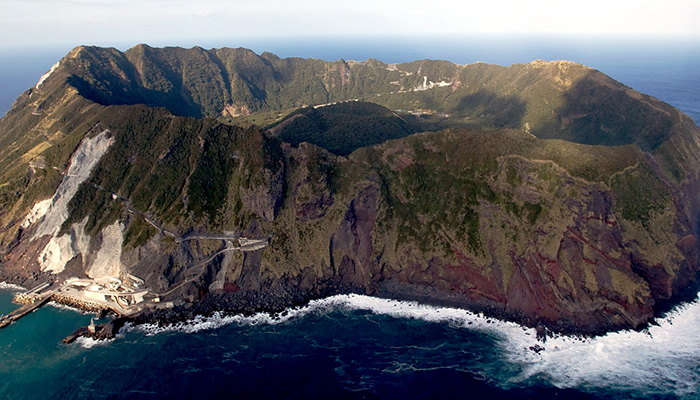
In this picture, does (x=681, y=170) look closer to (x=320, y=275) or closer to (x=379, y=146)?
(x=379, y=146)

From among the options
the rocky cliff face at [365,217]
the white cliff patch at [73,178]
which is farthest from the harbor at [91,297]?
the white cliff patch at [73,178]

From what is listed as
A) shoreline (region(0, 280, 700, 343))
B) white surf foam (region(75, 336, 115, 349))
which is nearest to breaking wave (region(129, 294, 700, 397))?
shoreline (region(0, 280, 700, 343))

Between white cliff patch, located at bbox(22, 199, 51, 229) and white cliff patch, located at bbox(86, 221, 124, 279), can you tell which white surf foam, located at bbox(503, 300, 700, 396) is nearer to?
white cliff patch, located at bbox(86, 221, 124, 279)

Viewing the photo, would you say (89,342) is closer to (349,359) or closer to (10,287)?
(10,287)

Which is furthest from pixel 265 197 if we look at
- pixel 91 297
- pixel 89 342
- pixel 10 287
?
pixel 10 287

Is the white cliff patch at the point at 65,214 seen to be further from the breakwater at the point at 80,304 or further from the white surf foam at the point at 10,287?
the breakwater at the point at 80,304

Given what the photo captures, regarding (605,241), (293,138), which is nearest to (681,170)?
(605,241)
